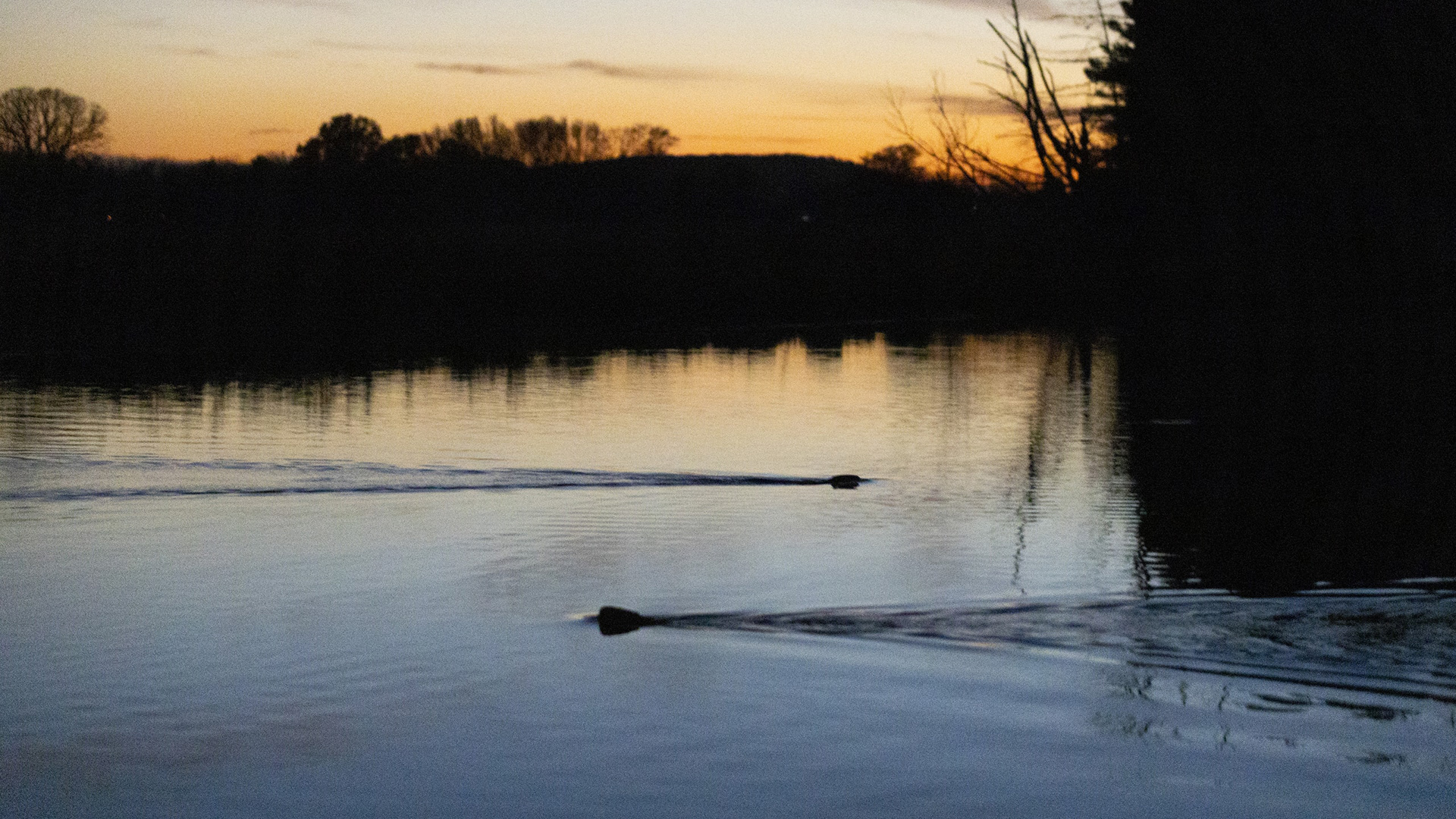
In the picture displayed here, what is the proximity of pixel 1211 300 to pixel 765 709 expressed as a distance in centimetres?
1713

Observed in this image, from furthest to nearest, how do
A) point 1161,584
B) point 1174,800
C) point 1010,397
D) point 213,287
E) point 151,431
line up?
1. point 213,287
2. point 1010,397
3. point 151,431
4. point 1161,584
5. point 1174,800

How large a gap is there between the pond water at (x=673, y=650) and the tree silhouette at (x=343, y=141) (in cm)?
8996

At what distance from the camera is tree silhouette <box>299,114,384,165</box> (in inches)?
4451

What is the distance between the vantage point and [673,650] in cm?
1357

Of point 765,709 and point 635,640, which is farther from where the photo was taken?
point 635,640

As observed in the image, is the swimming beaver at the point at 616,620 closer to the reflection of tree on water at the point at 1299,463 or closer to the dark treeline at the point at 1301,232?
the reflection of tree on water at the point at 1299,463

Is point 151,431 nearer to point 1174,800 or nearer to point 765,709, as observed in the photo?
point 765,709

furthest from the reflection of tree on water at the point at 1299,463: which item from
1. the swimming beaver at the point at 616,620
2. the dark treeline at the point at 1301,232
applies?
the swimming beaver at the point at 616,620

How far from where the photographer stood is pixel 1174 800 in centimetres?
984

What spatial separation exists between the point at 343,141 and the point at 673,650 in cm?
10622

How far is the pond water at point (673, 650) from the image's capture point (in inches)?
402

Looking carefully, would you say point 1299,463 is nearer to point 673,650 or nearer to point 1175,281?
point 1175,281

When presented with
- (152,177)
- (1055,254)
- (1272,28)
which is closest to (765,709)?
(1055,254)

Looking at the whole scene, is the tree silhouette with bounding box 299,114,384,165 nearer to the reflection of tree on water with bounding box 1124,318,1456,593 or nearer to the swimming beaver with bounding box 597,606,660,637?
the reflection of tree on water with bounding box 1124,318,1456,593
